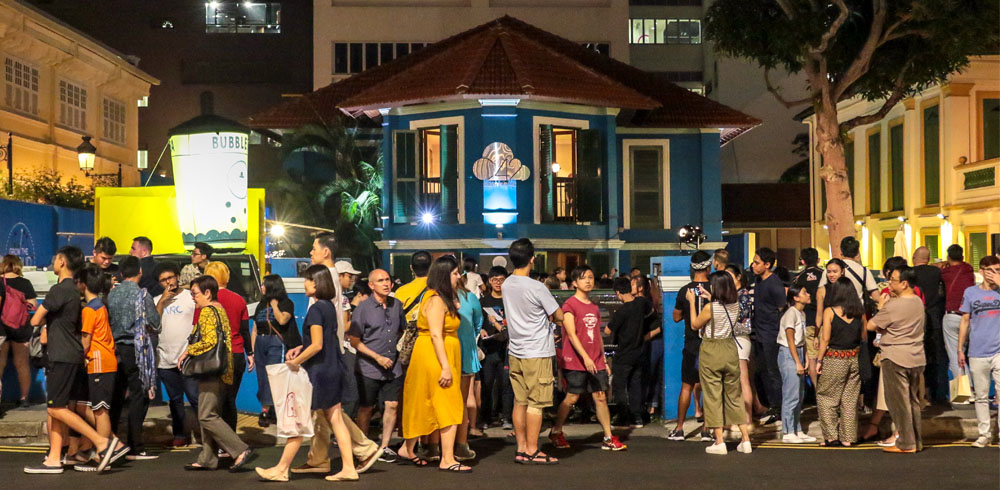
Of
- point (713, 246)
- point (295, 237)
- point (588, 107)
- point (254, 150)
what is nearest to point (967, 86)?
point (713, 246)

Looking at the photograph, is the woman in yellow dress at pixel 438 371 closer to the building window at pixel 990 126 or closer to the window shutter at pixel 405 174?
the window shutter at pixel 405 174

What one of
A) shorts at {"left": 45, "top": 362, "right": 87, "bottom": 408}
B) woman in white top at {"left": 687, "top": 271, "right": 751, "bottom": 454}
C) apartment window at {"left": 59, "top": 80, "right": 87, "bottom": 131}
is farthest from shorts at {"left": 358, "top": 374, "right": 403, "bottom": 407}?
apartment window at {"left": 59, "top": 80, "right": 87, "bottom": 131}

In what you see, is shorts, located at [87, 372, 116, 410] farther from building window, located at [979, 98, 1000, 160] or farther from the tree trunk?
building window, located at [979, 98, 1000, 160]

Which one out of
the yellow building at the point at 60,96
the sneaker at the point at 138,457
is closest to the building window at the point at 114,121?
the yellow building at the point at 60,96

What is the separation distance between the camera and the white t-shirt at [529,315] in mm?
9953

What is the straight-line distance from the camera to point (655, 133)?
25.9 meters

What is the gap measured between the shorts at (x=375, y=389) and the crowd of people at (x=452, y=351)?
1 cm

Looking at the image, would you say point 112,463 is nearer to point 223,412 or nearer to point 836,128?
point 223,412

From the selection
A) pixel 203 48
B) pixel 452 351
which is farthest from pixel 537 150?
pixel 203 48

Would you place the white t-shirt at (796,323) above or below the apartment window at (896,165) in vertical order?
below

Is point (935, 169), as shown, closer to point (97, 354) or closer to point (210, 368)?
point (210, 368)

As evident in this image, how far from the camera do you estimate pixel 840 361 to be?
1092 centimetres

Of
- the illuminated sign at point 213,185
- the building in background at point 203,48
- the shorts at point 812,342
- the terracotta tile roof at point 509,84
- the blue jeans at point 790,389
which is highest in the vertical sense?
the building in background at point 203,48

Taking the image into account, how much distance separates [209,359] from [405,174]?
14.1 metres
